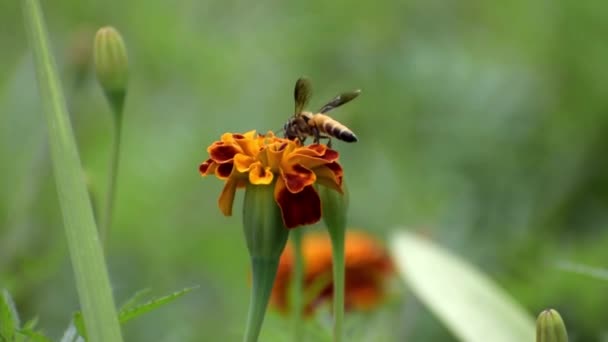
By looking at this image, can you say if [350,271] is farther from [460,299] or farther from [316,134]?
[316,134]

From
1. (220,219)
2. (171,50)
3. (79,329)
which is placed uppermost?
(79,329)

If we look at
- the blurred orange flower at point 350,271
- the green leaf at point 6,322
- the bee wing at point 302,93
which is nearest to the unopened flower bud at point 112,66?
the bee wing at point 302,93

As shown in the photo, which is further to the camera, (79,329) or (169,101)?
(169,101)

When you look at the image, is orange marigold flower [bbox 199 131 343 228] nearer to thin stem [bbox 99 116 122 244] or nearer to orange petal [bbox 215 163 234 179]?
orange petal [bbox 215 163 234 179]

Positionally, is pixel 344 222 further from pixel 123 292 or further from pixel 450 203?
pixel 450 203

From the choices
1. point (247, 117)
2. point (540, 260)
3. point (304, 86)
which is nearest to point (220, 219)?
point (247, 117)

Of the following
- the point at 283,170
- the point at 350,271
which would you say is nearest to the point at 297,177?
the point at 283,170

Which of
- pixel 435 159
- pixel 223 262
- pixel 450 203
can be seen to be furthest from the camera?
pixel 435 159

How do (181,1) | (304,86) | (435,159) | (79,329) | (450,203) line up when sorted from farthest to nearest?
(181,1)
(435,159)
(450,203)
(304,86)
(79,329)
